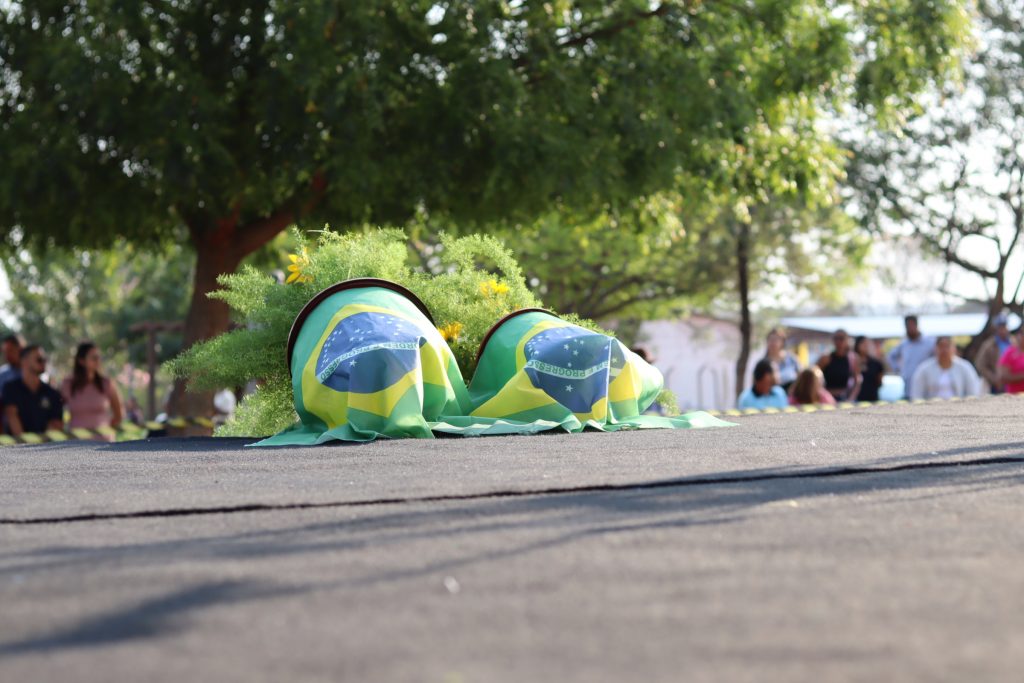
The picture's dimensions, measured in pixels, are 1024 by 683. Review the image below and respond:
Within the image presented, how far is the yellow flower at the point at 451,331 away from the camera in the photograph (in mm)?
7398

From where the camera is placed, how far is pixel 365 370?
6152 millimetres

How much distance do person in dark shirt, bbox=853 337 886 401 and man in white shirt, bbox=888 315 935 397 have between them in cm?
27

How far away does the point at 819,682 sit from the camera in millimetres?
1744

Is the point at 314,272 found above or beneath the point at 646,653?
above

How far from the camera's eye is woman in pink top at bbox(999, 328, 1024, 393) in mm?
13523

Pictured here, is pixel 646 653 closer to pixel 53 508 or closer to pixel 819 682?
pixel 819 682

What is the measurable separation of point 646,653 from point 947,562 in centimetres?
92

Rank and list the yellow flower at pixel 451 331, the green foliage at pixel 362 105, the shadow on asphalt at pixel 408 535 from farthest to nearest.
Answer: the green foliage at pixel 362 105 < the yellow flower at pixel 451 331 < the shadow on asphalt at pixel 408 535

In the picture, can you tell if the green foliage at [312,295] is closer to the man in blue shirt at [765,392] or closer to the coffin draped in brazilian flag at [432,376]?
the coffin draped in brazilian flag at [432,376]

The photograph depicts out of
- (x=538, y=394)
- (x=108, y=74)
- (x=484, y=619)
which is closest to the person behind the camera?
(x=484, y=619)

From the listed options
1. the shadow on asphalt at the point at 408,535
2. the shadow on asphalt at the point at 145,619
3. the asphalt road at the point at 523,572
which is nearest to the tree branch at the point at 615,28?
the asphalt road at the point at 523,572

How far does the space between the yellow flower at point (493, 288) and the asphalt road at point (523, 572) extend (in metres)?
3.09

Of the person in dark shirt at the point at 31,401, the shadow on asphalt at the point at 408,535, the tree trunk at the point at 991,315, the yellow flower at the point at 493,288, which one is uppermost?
the tree trunk at the point at 991,315

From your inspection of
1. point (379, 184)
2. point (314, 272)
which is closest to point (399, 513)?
point (314, 272)
